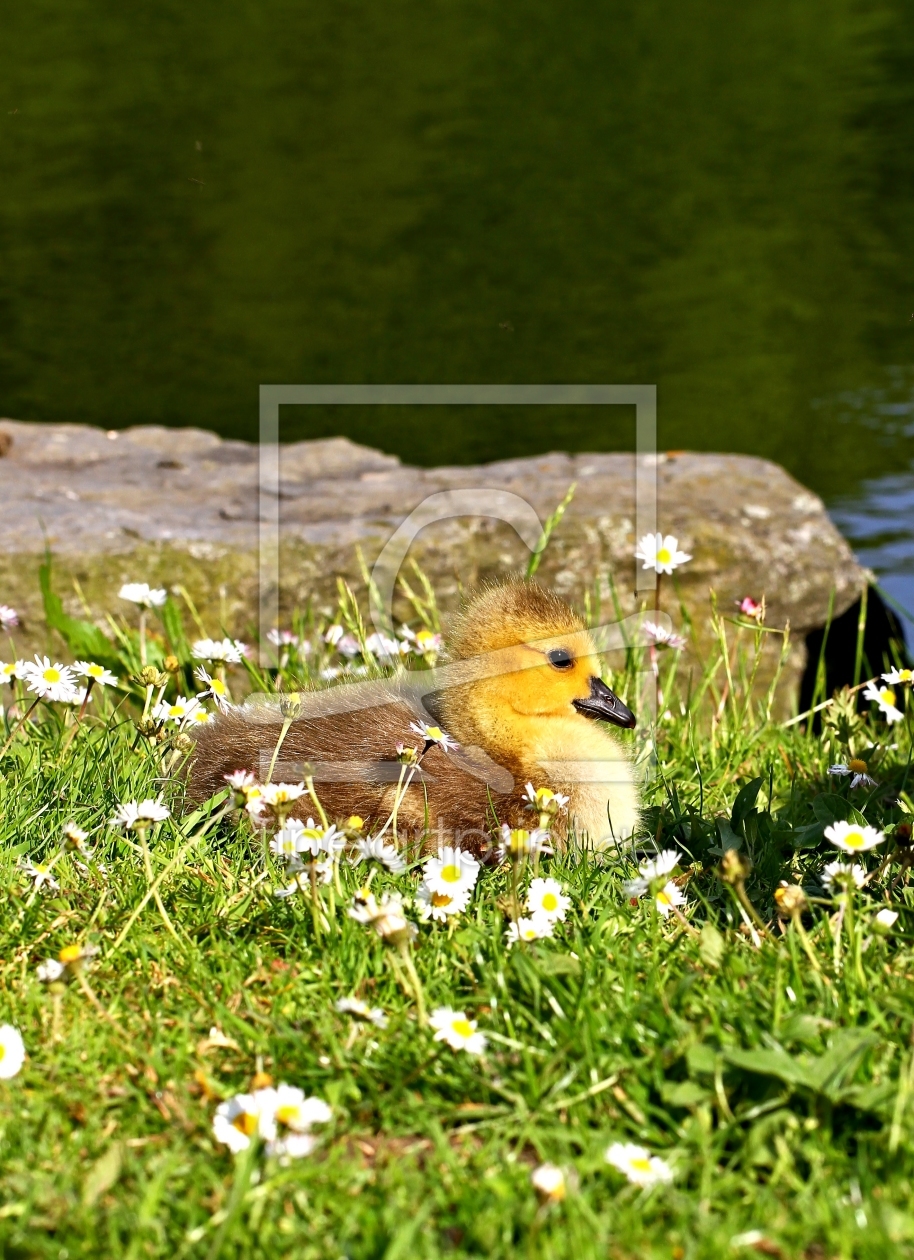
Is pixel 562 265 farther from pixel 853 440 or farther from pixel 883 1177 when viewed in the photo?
pixel 883 1177

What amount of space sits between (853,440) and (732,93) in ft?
47.7

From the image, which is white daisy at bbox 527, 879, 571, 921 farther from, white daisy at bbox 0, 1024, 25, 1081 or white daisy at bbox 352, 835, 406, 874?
white daisy at bbox 0, 1024, 25, 1081

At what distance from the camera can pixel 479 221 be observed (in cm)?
1870

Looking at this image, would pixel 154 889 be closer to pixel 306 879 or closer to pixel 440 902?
pixel 306 879

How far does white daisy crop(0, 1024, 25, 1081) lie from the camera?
276 centimetres

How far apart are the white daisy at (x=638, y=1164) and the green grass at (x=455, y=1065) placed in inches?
0.9

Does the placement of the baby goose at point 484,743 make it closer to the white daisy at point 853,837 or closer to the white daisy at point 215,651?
the white daisy at point 215,651

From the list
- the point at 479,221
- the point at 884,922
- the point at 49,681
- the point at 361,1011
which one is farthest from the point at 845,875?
the point at 479,221

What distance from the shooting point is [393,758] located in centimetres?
397

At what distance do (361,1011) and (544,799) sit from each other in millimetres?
658

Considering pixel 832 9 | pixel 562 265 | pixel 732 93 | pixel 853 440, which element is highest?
pixel 832 9

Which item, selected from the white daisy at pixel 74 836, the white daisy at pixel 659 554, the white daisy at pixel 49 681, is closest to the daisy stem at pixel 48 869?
the white daisy at pixel 74 836

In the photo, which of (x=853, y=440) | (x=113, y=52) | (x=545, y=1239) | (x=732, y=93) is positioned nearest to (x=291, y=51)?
(x=113, y=52)

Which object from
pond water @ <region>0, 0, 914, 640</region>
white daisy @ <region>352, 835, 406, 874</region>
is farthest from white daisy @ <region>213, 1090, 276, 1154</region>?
pond water @ <region>0, 0, 914, 640</region>
